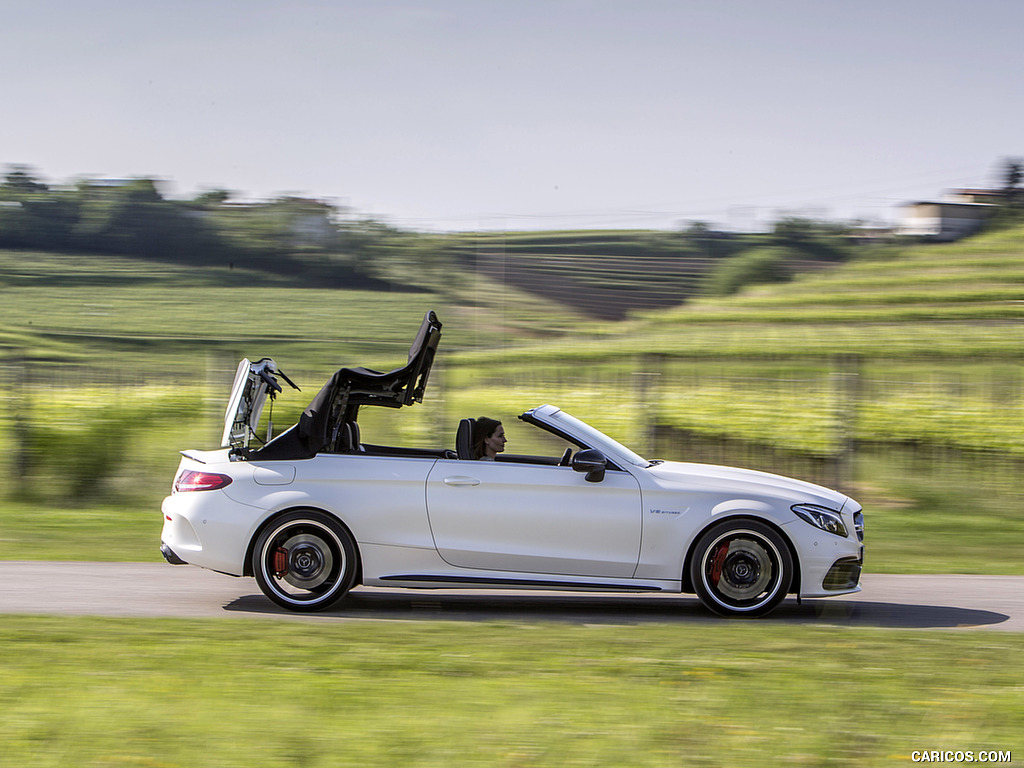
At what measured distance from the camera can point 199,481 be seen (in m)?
7.04

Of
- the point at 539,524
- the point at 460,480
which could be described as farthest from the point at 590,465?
the point at 460,480

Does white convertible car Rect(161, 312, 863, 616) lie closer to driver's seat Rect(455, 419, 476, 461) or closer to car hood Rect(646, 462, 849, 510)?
car hood Rect(646, 462, 849, 510)

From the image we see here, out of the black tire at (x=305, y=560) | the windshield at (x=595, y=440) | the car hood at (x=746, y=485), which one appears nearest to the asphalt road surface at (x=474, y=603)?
the black tire at (x=305, y=560)

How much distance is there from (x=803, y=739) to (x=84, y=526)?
980cm

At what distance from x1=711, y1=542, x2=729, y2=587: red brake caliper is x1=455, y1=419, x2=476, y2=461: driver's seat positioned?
174 centimetres

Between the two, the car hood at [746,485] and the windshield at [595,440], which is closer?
the car hood at [746,485]

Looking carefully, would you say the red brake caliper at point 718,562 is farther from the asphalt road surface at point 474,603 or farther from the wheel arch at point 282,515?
the wheel arch at point 282,515

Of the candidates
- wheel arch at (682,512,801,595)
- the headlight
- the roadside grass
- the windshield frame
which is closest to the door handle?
the windshield frame

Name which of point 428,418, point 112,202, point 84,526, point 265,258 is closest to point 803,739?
point 84,526

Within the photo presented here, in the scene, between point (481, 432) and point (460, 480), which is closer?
point (460, 480)

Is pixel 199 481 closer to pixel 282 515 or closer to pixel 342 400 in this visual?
pixel 282 515

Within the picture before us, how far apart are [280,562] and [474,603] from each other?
140cm

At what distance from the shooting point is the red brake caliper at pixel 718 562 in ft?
22.2

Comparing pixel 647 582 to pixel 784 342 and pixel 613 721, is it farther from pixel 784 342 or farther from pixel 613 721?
pixel 784 342
